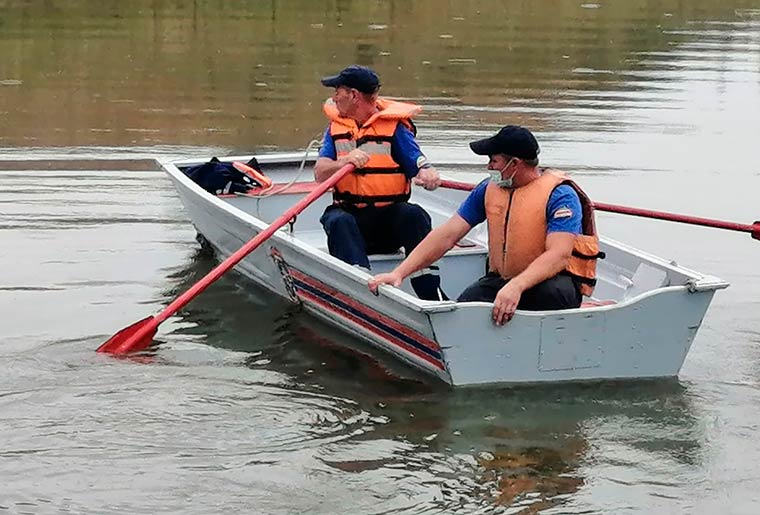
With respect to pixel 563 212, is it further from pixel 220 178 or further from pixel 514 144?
pixel 220 178

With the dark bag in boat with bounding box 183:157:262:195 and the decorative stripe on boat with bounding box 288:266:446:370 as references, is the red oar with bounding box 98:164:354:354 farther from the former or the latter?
the dark bag in boat with bounding box 183:157:262:195

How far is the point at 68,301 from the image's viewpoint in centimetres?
809

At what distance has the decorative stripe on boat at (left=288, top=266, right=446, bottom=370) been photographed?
21.6ft

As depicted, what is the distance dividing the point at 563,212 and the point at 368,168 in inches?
57.0

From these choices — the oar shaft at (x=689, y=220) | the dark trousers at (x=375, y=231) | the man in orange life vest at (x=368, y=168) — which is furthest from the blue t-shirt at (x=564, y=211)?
the oar shaft at (x=689, y=220)

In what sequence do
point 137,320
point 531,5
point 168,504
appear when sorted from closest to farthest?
1. point 168,504
2. point 137,320
3. point 531,5

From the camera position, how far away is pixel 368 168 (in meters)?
7.58

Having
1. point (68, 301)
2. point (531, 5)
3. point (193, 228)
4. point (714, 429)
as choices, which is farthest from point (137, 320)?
point (531, 5)

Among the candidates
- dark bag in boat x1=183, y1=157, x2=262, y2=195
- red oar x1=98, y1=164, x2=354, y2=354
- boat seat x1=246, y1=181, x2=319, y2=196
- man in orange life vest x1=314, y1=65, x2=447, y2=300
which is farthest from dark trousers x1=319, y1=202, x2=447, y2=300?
dark bag in boat x1=183, y1=157, x2=262, y2=195

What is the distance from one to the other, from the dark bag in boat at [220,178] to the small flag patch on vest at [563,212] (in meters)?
3.34

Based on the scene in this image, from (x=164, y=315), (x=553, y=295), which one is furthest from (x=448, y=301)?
(x=164, y=315)

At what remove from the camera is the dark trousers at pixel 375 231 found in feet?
24.3

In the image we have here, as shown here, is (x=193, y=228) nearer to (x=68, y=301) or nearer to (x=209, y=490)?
(x=68, y=301)

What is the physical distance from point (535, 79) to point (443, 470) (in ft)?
42.4
